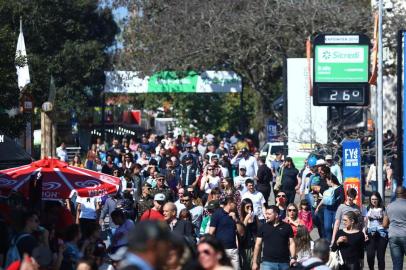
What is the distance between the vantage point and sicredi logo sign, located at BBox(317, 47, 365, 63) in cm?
2872

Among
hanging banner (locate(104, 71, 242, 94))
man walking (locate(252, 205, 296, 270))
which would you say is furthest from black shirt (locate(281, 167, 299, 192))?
hanging banner (locate(104, 71, 242, 94))

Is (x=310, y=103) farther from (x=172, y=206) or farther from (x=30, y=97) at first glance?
(x=172, y=206)

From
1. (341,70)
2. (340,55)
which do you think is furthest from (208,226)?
(340,55)

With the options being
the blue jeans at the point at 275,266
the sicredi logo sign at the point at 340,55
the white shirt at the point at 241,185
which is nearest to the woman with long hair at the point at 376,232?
the blue jeans at the point at 275,266

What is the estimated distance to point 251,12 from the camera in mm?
43031

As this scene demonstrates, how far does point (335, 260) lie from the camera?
14953 mm

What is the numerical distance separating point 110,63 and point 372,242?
37243 mm

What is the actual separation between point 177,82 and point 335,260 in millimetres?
30000

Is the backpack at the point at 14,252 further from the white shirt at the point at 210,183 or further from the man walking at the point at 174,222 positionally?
the white shirt at the point at 210,183

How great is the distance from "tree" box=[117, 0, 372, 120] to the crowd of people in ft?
47.0

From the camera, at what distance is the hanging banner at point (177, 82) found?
44.3m

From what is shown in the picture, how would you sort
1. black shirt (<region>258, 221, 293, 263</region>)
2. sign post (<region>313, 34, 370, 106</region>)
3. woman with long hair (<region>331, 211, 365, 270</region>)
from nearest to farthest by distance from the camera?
1. black shirt (<region>258, 221, 293, 263</region>)
2. woman with long hair (<region>331, 211, 365, 270</region>)
3. sign post (<region>313, 34, 370, 106</region>)

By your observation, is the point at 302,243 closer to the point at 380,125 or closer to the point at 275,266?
the point at 275,266

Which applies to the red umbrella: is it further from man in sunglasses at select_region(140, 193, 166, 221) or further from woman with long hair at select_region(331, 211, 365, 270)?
woman with long hair at select_region(331, 211, 365, 270)
